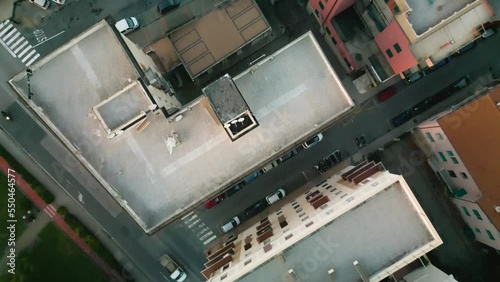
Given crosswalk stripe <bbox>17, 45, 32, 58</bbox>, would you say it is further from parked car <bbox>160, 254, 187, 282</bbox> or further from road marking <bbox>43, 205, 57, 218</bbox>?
parked car <bbox>160, 254, 187, 282</bbox>

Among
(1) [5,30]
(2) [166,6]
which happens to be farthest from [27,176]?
(2) [166,6]

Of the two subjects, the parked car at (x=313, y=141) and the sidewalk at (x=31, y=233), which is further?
the sidewalk at (x=31, y=233)

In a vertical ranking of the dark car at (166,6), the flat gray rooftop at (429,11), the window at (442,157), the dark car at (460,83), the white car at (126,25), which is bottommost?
the window at (442,157)

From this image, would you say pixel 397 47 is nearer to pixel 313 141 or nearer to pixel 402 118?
pixel 402 118

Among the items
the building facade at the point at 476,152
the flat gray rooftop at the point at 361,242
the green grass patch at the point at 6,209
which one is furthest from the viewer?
the green grass patch at the point at 6,209

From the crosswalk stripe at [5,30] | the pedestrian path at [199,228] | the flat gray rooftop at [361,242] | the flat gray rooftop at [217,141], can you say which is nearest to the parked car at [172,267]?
the pedestrian path at [199,228]

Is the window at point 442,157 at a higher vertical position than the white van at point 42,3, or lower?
lower

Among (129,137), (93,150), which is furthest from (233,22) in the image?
(93,150)

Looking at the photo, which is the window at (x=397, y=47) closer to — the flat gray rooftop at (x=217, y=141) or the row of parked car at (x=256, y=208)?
the flat gray rooftop at (x=217, y=141)
